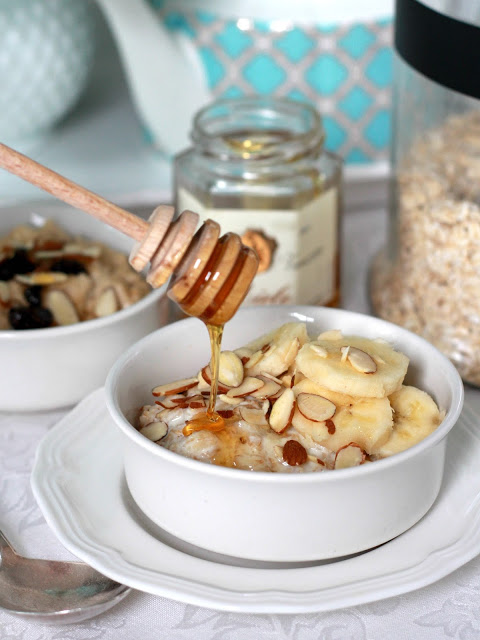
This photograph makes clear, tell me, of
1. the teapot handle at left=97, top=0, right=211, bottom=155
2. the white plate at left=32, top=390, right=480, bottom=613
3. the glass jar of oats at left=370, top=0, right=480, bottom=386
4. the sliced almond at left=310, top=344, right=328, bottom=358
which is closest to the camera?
the white plate at left=32, top=390, right=480, bottom=613

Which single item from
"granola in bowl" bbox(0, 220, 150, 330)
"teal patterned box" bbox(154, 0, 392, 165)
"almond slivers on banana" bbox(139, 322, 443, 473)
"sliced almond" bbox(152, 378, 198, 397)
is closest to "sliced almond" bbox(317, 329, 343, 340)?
"almond slivers on banana" bbox(139, 322, 443, 473)

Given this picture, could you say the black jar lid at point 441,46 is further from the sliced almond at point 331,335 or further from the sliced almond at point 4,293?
the sliced almond at point 4,293

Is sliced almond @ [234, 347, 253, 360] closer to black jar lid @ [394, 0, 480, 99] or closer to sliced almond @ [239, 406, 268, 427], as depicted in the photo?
sliced almond @ [239, 406, 268, 427]

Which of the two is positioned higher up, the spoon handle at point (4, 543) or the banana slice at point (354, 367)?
the banana slice at point (354, 367)

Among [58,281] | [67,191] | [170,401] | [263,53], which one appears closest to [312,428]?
[170,401]

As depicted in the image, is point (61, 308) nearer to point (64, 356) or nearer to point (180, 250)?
point (64, 356)

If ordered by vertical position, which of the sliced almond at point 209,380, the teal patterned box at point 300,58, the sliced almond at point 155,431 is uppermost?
the teal patterned box at point 300,58

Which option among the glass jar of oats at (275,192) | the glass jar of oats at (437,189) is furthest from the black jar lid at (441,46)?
the glass jar of oats at (275,192)
